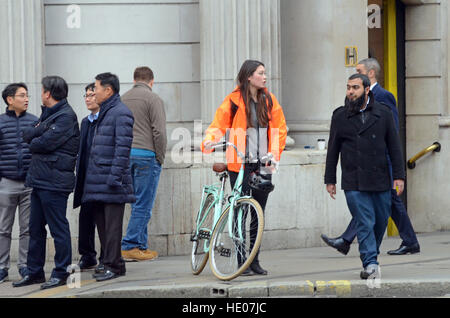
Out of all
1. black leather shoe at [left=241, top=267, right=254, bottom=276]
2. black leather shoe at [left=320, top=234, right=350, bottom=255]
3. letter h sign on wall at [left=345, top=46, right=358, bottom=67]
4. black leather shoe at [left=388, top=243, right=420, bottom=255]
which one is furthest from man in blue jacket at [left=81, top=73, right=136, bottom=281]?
letter h sign on wall at [left=345, top=46, right=358, bottom=67]

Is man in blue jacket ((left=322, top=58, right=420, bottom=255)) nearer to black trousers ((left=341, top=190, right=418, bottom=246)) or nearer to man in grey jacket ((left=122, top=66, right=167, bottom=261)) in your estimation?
black trousers ((left=341, top=190, right=418, bottom=246))

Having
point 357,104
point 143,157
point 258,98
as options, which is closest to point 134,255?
point 143,157

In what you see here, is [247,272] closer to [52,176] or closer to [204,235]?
[204,235]

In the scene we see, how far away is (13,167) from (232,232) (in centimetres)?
215

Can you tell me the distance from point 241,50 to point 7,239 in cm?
363

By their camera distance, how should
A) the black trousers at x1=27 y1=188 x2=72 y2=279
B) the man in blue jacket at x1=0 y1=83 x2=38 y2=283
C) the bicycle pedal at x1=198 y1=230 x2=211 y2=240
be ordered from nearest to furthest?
the black trousers at x1=27 y1=188 x2=72 y2=279
the bicycle pedal at x1=198 y1=230 x2=211 y2=240
the man in blue jacket at x1=0 y1=83 x2=38 y2=283

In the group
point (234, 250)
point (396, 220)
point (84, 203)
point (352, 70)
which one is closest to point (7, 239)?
point (84, 203)

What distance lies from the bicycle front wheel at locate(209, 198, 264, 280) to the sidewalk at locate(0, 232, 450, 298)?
13 cm

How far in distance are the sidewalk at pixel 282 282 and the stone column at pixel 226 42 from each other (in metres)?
2.30

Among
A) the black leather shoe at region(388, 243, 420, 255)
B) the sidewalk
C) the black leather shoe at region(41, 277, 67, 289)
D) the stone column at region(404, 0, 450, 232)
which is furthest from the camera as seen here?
the stone column at region(404, 0, 450, 232)

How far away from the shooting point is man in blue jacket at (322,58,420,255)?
10.4 metres

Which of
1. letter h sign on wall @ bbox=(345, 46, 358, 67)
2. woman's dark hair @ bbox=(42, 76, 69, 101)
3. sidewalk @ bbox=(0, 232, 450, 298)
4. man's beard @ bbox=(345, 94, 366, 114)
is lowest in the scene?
sidewalk @ bbox=(0, 232, 450, 298)

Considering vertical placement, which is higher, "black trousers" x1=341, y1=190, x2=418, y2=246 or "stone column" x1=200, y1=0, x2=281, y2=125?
"stone column" x1=200, y1=0, x2=281, y2=125

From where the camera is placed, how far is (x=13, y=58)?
11.3 metres
